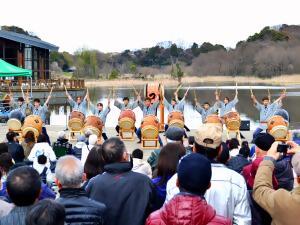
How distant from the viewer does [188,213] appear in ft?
7.57

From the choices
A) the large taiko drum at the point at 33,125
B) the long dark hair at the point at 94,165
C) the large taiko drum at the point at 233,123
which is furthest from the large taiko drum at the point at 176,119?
the long dark hair at the point at 94,165

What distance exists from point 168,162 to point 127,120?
818 centimetres

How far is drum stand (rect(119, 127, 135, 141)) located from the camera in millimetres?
12102

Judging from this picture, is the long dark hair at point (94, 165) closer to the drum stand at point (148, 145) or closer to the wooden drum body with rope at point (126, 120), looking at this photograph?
the drum stand at point (148, 145)

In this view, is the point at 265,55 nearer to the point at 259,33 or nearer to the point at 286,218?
Answer: the point at 259,33

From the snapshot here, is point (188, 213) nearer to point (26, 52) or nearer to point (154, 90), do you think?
point (154, 90)

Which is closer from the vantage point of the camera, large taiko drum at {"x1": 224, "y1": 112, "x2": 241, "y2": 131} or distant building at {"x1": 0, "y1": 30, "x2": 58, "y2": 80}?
large taiko drum at {"x1": 224, "y1": 112, "x2": 241, "y2": 131}

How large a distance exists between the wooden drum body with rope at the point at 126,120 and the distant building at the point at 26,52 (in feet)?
66.0

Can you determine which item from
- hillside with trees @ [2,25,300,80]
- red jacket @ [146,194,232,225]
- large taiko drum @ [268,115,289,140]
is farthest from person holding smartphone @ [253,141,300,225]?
hillside with trees @ [2,25,300,80]

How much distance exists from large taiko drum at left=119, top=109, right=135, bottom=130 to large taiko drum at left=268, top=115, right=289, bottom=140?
3352 mm

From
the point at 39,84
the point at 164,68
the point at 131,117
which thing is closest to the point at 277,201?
the point at 131,117

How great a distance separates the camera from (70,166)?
9.73 ft

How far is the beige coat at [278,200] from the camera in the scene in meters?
2.50

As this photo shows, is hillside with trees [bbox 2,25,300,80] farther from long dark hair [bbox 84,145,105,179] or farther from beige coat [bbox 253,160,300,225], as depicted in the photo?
beige coat [bbox 253,160,300,225]
